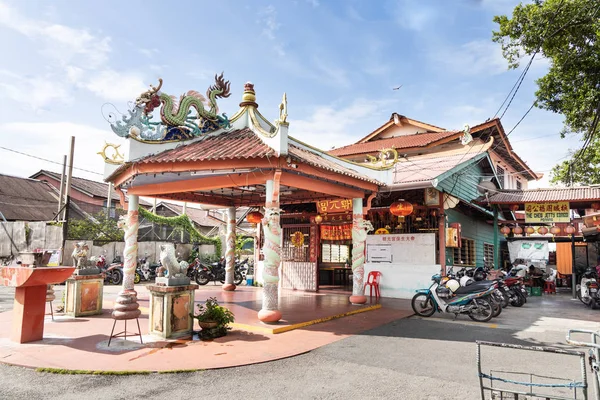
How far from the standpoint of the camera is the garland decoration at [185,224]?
20.5 m

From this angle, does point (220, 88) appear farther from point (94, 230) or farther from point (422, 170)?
point (94, 230)

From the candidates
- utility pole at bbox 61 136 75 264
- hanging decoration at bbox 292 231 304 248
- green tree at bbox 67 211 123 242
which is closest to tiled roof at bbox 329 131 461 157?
hanging decoration at bbox 292 231 304 248

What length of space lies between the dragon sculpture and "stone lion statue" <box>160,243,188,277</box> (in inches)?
123

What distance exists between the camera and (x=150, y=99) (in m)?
8.57

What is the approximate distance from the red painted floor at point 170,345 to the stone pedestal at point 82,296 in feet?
0.79

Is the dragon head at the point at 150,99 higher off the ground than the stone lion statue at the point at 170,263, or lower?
higher

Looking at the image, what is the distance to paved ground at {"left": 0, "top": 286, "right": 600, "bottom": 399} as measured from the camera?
4.29 metres

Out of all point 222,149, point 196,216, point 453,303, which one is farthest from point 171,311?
point 196,216

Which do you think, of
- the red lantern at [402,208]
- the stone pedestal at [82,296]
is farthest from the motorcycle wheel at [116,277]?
the red lantern at [402,208]

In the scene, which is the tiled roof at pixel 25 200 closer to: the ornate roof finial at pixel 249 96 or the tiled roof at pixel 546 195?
the ornate roof finial at pixel 249 96

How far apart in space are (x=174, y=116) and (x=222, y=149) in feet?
5.34

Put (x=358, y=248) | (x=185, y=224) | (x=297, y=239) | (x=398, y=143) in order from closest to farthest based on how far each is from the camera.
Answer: (x=358, y=248) → (x=297, y=239) → (x=398, y=143) → (x=185, y=224)

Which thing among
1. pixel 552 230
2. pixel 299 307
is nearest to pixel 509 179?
pixel 552 230

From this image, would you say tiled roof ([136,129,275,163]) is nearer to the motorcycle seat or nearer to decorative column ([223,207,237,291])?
decorative column ([223,207,237,291])
